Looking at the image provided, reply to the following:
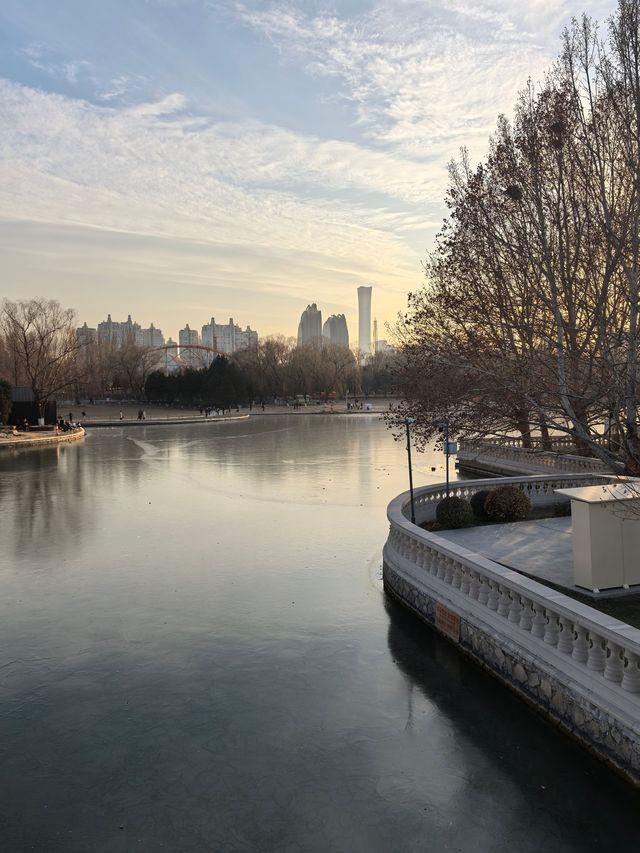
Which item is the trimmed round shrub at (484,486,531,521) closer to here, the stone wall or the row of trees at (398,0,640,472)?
the row of trees at (398,0,640,472)

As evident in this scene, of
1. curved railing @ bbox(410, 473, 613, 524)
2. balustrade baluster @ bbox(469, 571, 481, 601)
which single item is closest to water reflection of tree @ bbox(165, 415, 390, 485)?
curved railing @ bbox(410, 473, 613, 524)

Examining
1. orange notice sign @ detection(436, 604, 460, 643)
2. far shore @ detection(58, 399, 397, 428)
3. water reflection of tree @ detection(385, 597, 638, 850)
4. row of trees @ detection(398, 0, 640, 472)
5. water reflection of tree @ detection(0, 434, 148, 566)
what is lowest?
water reflection of tree @ detection(385, 597, 638, 850)

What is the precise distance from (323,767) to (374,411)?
292 feet

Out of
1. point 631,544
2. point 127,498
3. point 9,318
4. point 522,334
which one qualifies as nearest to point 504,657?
point 631,544

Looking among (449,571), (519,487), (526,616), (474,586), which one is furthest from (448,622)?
(519,487)

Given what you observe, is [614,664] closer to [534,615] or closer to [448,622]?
[534,615]

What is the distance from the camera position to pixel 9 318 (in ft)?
263

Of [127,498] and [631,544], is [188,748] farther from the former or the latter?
[127,498]

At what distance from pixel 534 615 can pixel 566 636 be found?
737mm

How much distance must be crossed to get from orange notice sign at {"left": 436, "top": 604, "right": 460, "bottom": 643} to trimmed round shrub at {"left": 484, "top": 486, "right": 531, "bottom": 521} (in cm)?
644

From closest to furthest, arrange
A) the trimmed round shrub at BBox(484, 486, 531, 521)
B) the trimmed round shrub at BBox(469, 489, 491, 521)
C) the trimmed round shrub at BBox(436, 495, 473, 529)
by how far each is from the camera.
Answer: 1. the trimmed round shrub at BBox(436, 495, 473, 529)
2. the trimmed round shrub at BBox(484, 486, 531, 521)
3. the trimmed round shrub at BBox(469, 489, 491, 521)

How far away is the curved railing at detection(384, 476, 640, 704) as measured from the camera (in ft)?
23.7

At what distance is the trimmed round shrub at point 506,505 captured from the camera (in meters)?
17.2

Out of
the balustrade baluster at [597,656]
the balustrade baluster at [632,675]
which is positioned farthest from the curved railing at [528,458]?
the balustrade baluster at [632,675]
